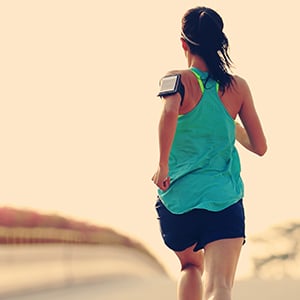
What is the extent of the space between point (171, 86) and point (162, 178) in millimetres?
506

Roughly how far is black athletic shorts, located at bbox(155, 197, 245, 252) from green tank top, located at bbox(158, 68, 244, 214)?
0.13 feet

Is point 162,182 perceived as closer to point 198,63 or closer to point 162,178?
point 162,178

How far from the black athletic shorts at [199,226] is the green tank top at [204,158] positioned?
0.13ft

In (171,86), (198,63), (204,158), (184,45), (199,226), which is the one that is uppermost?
(184,45)

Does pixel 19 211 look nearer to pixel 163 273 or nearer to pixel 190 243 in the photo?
pixel 190 243

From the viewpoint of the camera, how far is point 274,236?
73812 mm

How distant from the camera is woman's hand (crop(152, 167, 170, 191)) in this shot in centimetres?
712

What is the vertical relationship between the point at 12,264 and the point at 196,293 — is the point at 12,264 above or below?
above

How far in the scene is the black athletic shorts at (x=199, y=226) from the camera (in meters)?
7.09

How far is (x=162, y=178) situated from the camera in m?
7.15

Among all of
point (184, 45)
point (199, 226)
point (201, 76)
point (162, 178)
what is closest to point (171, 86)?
point (201, 76)

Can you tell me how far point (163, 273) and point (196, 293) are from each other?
27.5 metres

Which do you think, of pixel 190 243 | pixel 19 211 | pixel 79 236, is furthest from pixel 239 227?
pixel 79 236

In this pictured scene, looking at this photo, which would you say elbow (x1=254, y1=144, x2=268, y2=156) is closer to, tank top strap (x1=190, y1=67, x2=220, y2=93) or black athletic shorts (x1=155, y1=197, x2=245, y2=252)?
black athletic shorts (x1=155, y1=197, x2=245, y2=252)
